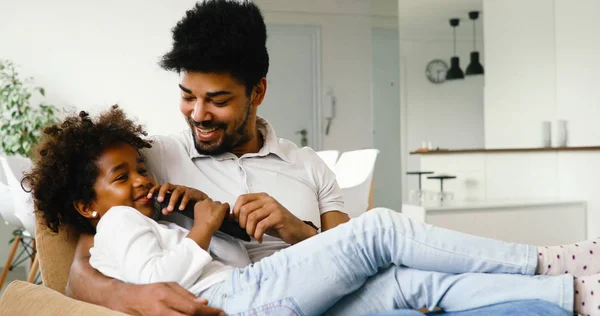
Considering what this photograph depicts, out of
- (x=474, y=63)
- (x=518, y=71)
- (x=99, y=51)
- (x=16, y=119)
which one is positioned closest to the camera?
(x=16, y=119)

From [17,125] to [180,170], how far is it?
11.8 ft

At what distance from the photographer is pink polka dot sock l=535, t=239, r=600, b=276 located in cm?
147

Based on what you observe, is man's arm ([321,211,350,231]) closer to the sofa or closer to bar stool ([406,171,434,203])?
the sofa

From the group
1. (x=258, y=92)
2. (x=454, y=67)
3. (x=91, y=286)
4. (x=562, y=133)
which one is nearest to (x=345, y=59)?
(x=454, y=67)

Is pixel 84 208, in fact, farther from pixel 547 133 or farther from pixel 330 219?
pixel 547 133

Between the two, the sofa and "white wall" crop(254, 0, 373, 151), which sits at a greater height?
"white wall" crop(254, 0, 373, 151)

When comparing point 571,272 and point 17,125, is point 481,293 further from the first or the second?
point 17,125

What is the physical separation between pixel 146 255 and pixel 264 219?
0.29 meters

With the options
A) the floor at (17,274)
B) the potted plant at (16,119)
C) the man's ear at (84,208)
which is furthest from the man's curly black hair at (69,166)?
the floor at (17,274)

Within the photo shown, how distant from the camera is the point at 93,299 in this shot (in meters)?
1.51

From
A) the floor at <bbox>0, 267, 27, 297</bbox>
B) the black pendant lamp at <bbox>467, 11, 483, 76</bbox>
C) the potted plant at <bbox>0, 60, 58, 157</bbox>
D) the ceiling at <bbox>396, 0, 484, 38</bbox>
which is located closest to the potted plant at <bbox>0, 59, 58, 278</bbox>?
the potted plant at <bbox>0, 60, 58, 157</bbox>

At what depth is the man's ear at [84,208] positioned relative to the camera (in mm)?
1747

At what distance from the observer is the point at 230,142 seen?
1897 millimetres

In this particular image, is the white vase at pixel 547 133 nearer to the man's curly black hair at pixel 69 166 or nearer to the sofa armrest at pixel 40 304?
the man's curly black hair at pixel 69 166
